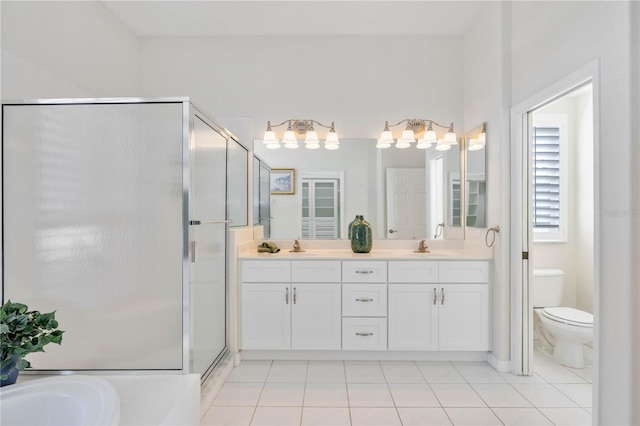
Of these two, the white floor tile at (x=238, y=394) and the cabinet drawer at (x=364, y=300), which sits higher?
the cabinet drawer at (x=364, y=300)

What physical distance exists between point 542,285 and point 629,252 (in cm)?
179

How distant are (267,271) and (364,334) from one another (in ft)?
2.89

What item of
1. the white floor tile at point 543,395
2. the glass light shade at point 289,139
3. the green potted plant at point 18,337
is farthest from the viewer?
the glass light shade at point 289,139

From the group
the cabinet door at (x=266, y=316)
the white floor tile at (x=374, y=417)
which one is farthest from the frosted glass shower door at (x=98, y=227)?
the white floor tile at (x=374, y=417)

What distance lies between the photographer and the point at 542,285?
10.1ft

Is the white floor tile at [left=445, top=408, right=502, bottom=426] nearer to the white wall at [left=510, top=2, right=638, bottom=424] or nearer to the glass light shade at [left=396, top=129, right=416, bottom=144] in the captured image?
the white wall at [left=510, top=2, right=638, bottom=424]

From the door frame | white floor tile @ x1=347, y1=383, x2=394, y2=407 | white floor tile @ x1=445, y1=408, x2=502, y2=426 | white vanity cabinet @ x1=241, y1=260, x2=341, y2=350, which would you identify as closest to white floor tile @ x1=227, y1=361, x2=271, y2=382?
white vanity cabinet @ x1=241, y1=260, x2=341, y2=350

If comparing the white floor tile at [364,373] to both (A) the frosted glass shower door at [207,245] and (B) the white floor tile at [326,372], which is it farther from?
(A) the frosted glass shower door at [207,245]

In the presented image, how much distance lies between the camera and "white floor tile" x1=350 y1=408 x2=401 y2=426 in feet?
6.30

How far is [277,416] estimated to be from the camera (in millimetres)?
1990

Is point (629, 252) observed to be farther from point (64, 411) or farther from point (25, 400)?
point (25, 400)

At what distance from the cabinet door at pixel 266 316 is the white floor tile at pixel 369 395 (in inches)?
24.7

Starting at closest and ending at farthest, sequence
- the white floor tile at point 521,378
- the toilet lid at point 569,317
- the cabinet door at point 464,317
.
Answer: the white floor tile at point 521,378
the toilet lid at point 569,317
the cabinet door at point 464,317

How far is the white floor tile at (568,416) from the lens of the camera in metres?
1.92
